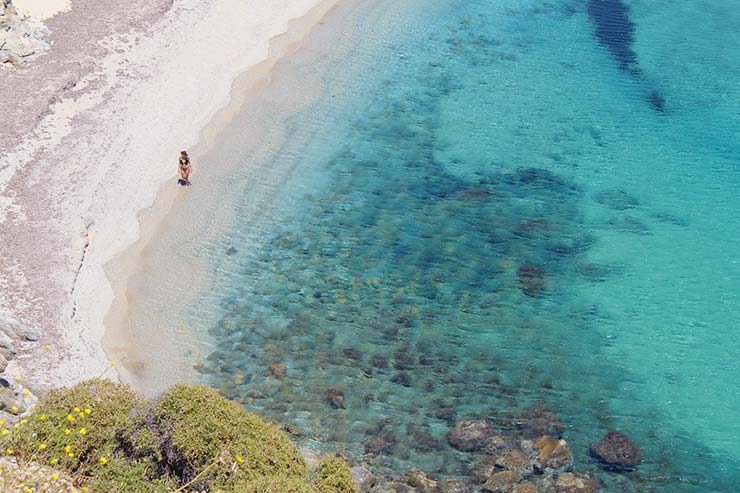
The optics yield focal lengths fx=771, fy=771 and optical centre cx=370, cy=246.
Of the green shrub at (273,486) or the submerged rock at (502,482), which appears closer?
the green shrub at (273,486)

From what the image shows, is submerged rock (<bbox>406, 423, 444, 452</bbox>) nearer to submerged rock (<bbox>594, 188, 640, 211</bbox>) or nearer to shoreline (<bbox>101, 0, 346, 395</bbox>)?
shoreline (<bbox>101, 0, 346, 395</bbox>)

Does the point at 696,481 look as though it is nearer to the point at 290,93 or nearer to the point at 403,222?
the point at 403,222

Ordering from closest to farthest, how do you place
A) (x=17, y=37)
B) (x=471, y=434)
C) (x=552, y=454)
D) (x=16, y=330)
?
(x=552, y=454) < (x=471, y=434) < (x=16, y=330) < (x=17, y=37)

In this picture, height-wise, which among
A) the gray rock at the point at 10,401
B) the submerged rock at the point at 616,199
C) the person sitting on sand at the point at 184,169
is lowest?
the submerged rock at the point at 616,199

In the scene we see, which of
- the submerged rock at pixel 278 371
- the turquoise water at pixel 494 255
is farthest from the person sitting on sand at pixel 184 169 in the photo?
the submerged rock at pixel 278 371

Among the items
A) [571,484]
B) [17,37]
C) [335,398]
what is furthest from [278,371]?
[17,37]

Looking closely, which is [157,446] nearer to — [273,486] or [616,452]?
[273,486]

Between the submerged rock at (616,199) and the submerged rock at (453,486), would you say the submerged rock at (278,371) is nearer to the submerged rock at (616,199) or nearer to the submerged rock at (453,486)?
the submerged rock at (453,486)
